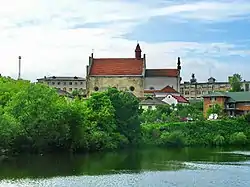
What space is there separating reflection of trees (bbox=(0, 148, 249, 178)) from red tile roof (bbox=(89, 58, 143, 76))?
165ft

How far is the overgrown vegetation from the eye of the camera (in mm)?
54781

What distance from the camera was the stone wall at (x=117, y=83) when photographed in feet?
364

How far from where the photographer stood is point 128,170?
43656 mm

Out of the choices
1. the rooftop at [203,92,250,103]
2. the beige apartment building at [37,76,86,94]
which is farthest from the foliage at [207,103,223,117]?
the beige apartment building at [37,76,86,94]

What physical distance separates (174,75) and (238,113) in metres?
23.8

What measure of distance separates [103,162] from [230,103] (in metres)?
47.4

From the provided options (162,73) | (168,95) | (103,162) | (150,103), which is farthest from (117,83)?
(103,162)

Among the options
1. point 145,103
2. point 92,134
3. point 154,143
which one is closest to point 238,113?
point 145,103

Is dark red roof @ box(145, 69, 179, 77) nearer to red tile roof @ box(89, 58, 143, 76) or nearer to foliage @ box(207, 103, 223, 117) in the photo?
red tile roof @ box(89, 58, 143, 76)

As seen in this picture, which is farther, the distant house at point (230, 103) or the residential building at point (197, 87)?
the residential building at point (197, 87)

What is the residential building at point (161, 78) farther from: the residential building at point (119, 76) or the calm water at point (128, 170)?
the calm water at point (128, 170)

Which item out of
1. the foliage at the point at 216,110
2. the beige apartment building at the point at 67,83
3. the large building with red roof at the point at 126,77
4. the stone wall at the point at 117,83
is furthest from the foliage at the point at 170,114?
the beige apartment building at the point at 67,83

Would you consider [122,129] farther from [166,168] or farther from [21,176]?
[21,176]

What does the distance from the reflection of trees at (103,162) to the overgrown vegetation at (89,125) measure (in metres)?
2.90
